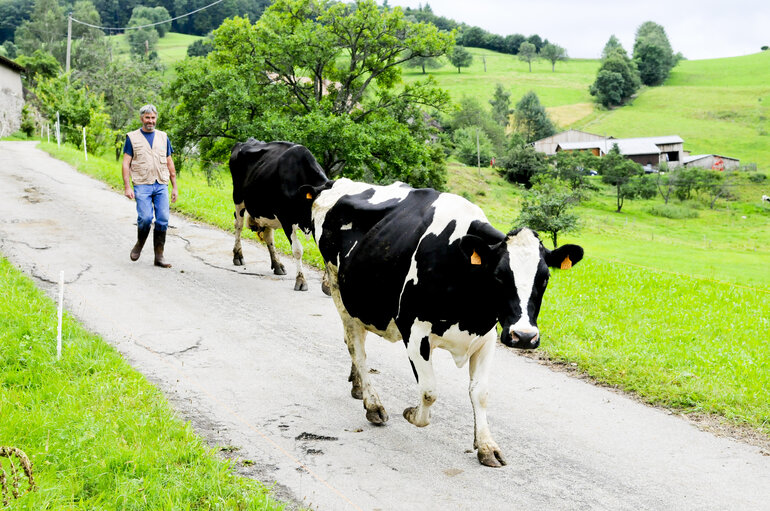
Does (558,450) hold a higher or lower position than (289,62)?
lower

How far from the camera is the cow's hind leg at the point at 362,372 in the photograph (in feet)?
19.8

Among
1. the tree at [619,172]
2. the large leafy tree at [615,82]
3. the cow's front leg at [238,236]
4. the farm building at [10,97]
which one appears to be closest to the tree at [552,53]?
the large leafy tree at [615,82]

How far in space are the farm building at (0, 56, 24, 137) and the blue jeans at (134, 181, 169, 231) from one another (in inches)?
1723

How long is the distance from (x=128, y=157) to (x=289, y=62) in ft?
67.0

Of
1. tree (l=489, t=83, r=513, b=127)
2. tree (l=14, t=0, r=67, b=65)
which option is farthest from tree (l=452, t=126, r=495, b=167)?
tree (l=14, t=0, r=67, b=65)

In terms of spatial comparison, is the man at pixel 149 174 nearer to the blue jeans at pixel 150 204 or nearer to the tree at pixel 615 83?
the blue jeans at pixel 150 204

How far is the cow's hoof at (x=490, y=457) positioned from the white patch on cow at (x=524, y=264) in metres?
1.14

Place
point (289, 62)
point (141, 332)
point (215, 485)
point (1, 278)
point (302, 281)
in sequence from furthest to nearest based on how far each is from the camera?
point (289, 62) < point (302, 281) < point (1, 278) < point (141, 332) < point (215, 485)

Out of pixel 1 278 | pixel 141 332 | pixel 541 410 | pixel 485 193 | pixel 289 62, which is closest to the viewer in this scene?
pixel 541 410

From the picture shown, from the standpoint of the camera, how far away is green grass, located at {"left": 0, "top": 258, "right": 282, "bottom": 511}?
439cm

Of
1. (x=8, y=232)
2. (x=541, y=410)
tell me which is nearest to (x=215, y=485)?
(x=541, y=410)

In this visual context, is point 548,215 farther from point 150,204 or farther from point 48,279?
point 48,279

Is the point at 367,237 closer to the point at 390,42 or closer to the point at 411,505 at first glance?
the point at 411,505

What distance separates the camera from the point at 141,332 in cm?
827
